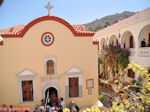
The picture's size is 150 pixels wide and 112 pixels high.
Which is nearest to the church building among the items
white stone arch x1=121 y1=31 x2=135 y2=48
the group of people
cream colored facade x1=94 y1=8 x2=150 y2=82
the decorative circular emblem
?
the decorative circular emblem

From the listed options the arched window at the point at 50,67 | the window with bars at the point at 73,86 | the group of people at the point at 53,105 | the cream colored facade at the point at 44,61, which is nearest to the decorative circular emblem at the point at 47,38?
the cream colored facade at the point at 44,61

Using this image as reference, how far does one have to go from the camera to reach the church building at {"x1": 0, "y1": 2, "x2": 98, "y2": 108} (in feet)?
25.3

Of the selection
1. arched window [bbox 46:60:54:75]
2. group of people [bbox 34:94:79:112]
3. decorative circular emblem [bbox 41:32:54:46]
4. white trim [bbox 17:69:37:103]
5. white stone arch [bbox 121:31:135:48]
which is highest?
white stone arch [bbox 121:31:135:48]

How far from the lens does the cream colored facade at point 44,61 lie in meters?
7.69

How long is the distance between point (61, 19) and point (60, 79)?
4.18 m

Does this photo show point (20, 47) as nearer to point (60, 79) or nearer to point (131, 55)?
point (60, 79)

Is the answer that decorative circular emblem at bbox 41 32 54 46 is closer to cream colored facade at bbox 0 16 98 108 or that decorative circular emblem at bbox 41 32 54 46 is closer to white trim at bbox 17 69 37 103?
cream colored facade at bbox 0 16 98 108

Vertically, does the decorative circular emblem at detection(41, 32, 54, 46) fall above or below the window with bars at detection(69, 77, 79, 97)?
above

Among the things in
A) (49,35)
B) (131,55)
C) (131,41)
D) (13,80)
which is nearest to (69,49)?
(49,35)

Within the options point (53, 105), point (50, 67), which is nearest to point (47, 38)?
point (50, 67)

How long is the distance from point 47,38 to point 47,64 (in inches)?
71.4

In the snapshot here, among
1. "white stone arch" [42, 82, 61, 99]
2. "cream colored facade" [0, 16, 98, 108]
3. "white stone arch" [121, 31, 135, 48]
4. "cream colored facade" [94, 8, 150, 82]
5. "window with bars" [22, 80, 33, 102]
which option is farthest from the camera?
"white stone arch" [121, 31, 135, 48]

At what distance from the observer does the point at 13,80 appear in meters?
7.75

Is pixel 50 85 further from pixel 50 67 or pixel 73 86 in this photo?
pixel 73 86
